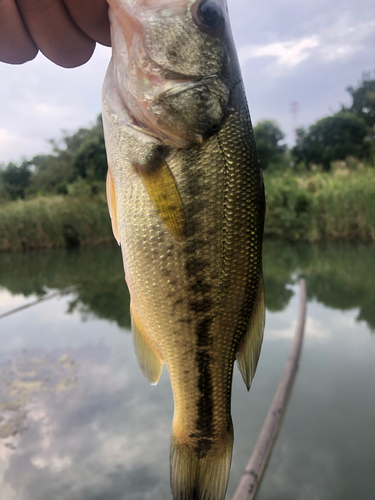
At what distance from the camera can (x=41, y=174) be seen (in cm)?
2809

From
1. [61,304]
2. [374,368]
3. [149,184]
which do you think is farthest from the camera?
[61,304]

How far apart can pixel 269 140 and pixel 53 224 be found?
20.4m

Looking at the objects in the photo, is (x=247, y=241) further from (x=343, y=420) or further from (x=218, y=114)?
(x=343, y=420)

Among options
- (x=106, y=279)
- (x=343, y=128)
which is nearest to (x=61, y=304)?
(x=106, y=279)

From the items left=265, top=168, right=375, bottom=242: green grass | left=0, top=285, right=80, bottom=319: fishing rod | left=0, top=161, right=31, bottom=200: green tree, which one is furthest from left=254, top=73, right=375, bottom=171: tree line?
left=0, top=285, right=80, bottom=319: fishing rod

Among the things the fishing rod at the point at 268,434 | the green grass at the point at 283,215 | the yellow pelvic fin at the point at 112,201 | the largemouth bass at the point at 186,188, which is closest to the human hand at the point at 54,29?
the largemouth bass at the point at 186,188

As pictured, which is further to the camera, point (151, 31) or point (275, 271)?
point (275, 271)

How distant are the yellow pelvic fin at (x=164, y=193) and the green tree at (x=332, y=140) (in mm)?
26562

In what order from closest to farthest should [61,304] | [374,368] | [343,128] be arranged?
[374,368] → [61,304] → [343,128]

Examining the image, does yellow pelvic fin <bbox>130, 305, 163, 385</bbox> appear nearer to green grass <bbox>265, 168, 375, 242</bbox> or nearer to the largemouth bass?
the largemouth bass

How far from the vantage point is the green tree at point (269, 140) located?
86.9 ft

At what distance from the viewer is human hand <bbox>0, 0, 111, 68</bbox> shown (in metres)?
0.99

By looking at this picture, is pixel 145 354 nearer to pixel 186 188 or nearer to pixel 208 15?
pixel 186 188

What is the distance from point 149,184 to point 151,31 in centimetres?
36
